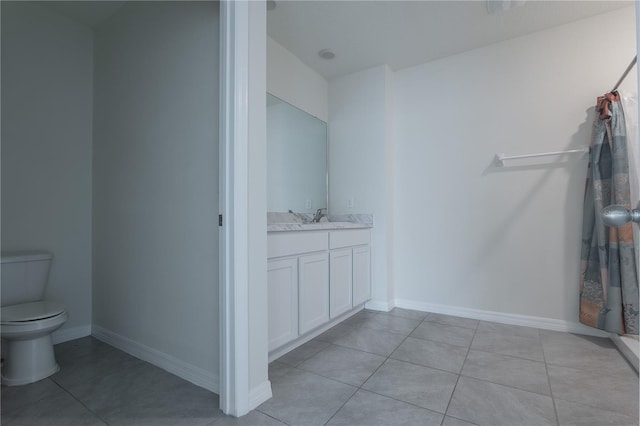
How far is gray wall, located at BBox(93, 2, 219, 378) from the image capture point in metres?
1.68

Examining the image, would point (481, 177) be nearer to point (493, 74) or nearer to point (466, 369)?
point (493, 74)

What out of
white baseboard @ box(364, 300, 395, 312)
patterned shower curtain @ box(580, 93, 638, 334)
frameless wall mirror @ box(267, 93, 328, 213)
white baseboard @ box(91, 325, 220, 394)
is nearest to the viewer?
white baseboard @ box(91, 325, 220, 394)

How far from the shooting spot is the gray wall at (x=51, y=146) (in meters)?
2.08

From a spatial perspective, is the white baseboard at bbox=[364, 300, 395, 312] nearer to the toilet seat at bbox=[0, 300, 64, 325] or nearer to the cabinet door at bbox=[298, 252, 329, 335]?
the cabinet door at bbox=[298, 252, 329, 335]

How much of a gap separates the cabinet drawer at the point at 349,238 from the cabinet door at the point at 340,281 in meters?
0.05

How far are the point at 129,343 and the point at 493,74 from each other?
11.3 feet

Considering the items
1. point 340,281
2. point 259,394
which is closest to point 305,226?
point 340,281

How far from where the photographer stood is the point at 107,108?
2328 millimetres

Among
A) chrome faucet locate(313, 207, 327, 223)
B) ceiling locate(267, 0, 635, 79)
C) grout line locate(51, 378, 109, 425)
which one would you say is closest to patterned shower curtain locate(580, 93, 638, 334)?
ceiling locate(267, 0, 635, 79)

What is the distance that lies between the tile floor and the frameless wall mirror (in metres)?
1.26

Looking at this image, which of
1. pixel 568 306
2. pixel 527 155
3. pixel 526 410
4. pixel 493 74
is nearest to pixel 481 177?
pixel 527 155

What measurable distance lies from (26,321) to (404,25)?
3043mm

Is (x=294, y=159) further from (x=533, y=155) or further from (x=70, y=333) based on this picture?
(x=70, y=333)

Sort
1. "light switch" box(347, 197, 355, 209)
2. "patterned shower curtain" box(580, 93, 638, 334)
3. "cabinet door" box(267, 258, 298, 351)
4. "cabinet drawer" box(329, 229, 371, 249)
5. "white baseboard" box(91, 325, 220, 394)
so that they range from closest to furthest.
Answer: "white baseboard" box(91, 325, 220, 394) → "cabinet door" box(267, 258, 298, 351) → "patterned shower curtain" box(580, 93, 638, 334) → "cabinet drawer" box(329, 229, 371, 249) → "light switch" box(347, 197, 355, 209)
